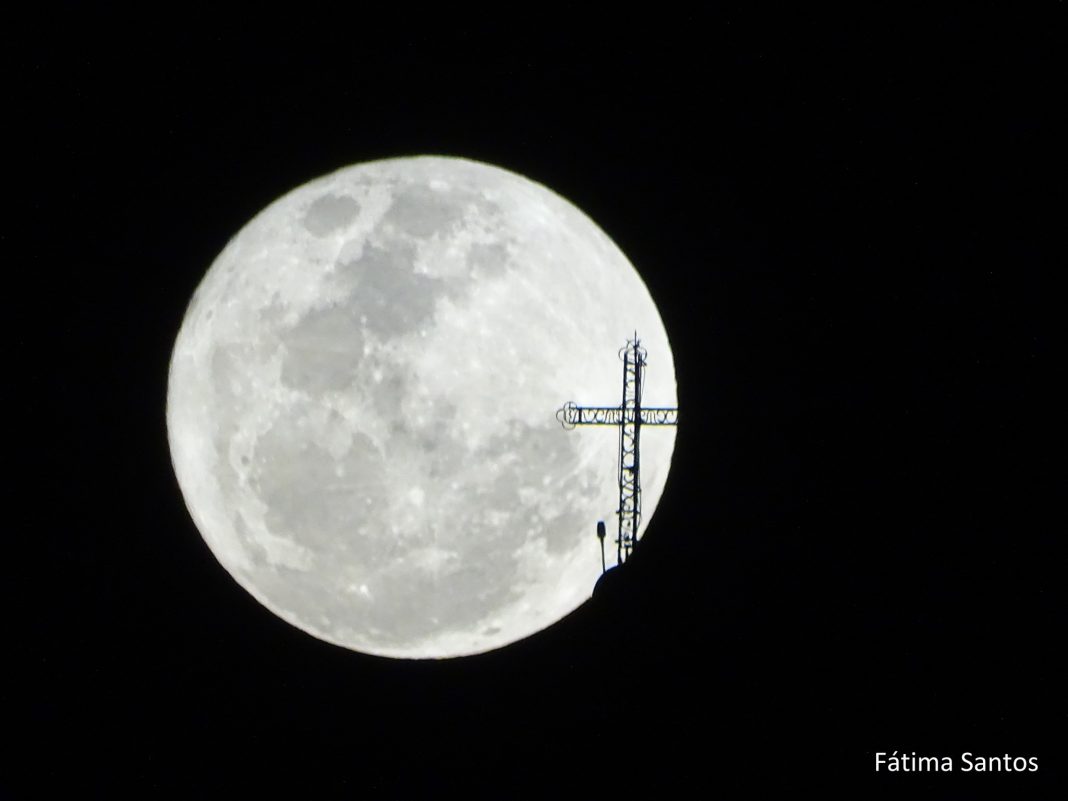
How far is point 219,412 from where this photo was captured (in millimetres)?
11422

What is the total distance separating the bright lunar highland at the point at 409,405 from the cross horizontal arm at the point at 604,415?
0.48 feet

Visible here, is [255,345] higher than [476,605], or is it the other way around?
[255,345]

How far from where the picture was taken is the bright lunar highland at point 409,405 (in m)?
10.7

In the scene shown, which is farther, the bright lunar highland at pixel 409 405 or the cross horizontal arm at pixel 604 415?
the cross horizontal arm at pixel 604 415

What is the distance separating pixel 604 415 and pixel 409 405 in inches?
99.1

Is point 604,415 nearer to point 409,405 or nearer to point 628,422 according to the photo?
point 628,422

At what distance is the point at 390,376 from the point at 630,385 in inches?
123

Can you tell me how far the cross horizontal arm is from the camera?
10.9m

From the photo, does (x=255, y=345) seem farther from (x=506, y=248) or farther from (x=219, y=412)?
(x=506, y=248)

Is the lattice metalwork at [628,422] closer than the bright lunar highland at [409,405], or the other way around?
the bright lunar highland at [409,405]

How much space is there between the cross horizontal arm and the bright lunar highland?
0.15m

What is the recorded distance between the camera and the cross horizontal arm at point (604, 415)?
430 inches

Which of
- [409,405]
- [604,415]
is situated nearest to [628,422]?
[604,415]

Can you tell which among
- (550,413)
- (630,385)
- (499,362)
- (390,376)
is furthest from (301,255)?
(630,385)
